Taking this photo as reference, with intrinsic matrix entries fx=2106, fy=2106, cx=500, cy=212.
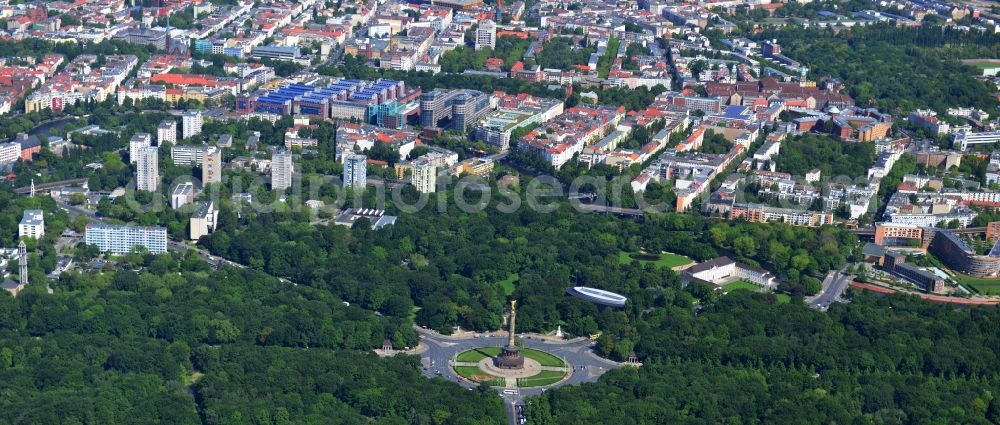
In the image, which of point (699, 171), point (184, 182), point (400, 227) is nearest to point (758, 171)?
point (699, 171)

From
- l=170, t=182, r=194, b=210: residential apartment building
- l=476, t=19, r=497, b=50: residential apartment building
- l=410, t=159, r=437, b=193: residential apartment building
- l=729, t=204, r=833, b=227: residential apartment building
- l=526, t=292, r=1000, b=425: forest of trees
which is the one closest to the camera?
l=526, t=292, r=1000, b=425: forest of trees

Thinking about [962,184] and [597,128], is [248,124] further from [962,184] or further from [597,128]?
[962,184]

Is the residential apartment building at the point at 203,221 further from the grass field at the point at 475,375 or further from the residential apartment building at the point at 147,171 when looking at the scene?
the grass field at the point at 475,375

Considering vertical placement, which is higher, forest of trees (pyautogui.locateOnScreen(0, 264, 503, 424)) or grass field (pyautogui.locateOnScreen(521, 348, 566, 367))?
forest of trees (pyautogui.locateOnScreen(0, 264, 503, 424))

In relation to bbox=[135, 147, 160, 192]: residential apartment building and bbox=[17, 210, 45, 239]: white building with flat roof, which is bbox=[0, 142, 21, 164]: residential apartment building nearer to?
bbox=[135, 147, 160, 192]: residential apartment building

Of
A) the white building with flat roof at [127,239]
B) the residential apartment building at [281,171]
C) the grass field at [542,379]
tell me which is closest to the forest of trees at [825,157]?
the residential apartment building at [281,171]

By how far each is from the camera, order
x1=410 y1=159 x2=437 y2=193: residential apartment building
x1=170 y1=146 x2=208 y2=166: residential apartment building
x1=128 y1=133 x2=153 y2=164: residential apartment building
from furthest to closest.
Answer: x1=170 y1=146 x2=208 y2=166: residential apartment building < x1=128 y1=133 x2=153 y2=164: residential apartment building < x1=410 y1=159 x2=437 y2=193: residential apartment building

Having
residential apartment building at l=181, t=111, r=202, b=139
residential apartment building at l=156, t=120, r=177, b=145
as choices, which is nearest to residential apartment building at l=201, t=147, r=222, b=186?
residential apartment building at l=156, t=120, r=177, b=145
